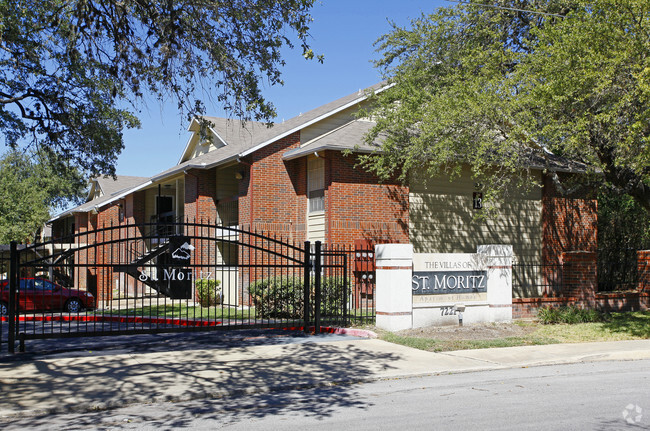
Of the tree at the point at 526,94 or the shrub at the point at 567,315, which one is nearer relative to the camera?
the tree at the point at 526,94

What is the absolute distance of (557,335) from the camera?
14.3m

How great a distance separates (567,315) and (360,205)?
7324 millimetres

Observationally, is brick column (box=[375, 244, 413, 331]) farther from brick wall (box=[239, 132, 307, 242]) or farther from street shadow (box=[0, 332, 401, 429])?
brick wall (box=[239, 132, 307, 242])

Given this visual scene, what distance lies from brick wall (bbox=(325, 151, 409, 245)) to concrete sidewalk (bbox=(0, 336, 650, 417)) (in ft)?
23.5

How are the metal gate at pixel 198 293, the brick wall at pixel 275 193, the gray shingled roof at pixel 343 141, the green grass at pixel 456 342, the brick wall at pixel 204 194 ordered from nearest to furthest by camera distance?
the metal gate at pixel 198 293, the green grass at pixel 456 342, the gray shingled roof at pixel 343 141, the brick wall at pixel 275 193, the brick wall at pixel 204 194

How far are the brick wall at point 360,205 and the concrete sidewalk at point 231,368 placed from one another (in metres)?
7.16

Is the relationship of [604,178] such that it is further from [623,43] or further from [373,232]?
[373,232]

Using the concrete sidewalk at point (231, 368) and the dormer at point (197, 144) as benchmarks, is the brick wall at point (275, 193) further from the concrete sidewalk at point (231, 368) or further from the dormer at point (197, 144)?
the concrete sidewalk at point (231, 368)

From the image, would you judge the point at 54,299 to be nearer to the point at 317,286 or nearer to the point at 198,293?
the point at 198,293

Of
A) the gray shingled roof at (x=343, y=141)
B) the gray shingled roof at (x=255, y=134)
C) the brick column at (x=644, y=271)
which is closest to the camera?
the gray shingled roof at (x=343, y=141)

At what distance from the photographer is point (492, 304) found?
15.6m

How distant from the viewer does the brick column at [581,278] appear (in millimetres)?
17469

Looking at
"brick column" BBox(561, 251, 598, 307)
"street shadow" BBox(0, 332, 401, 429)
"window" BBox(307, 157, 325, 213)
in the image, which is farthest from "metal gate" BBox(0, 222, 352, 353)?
"brick column" BBox(561, 251, 598, 307)

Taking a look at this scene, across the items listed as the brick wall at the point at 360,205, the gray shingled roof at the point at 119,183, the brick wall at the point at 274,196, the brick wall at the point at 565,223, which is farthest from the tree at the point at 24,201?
the brick wall at the point at 565,223
